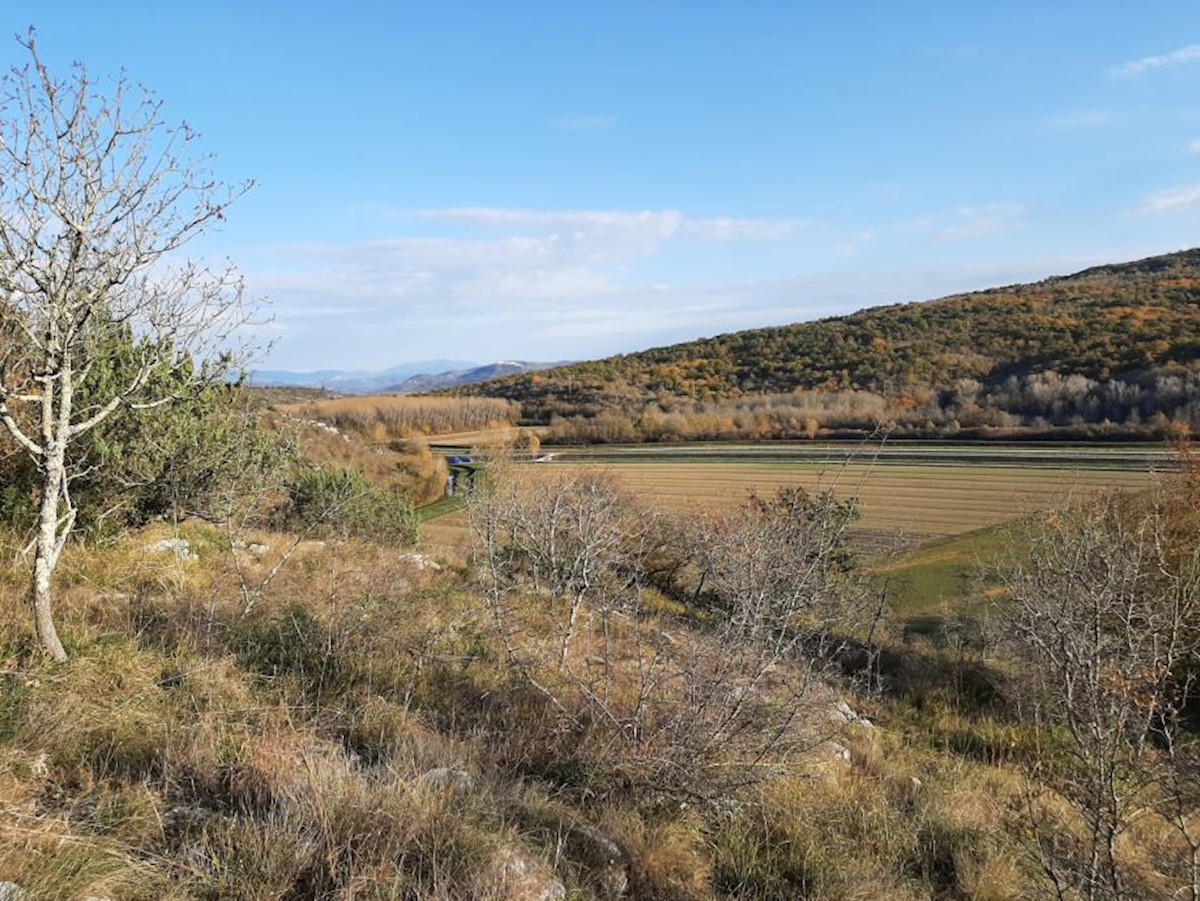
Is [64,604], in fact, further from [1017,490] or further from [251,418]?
[1017,490]

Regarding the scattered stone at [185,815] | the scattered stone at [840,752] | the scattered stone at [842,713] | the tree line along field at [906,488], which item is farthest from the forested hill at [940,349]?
the scattered stone at [185,815]

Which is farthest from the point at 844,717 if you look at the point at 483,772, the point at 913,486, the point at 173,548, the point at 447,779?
the point at 913,486

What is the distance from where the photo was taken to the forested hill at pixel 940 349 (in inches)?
2208

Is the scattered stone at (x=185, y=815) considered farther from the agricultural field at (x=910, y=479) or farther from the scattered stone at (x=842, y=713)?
the agricultural field at (x=910, y=479)

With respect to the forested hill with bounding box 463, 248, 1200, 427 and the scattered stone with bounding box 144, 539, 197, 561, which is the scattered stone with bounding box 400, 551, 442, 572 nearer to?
the scattered stone with bounding box 144, 539, 197, 561

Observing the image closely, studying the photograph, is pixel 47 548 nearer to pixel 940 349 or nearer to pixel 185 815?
pixel 185 815

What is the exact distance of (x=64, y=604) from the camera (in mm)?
5781

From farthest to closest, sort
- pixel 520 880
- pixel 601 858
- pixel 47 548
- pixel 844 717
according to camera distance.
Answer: pixel 844 717, pixel 47 548, pixel 601 858, pixel 520 880

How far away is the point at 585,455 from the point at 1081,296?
5742 centimetres

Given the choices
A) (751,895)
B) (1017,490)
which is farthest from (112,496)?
(1017,490)

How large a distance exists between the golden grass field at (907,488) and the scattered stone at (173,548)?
19514 mm

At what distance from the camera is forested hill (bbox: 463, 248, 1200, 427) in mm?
56094

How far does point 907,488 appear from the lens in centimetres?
4181

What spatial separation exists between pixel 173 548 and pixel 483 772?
6.29 m
